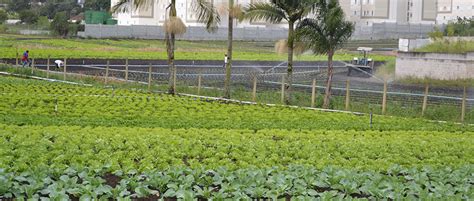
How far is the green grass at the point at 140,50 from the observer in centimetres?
5530

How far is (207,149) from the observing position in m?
15.7

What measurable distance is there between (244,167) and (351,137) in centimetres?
628

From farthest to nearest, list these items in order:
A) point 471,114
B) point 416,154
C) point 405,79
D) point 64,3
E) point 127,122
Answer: point 64,3
point 405,79
point 471,114
point 127,122
point 416,154

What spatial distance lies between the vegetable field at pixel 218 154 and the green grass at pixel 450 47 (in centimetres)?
1799

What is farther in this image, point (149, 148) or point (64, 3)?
point (64, 3)

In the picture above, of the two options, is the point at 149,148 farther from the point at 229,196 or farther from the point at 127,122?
the point at 127,122

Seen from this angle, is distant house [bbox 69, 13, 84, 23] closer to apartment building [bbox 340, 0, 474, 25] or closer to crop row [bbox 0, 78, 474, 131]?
apartment building [bbox 340, 0, 474, 25]

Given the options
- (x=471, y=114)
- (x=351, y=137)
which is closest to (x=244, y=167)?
(x=351, y=137)

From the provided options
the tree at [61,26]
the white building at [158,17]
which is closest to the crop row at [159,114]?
the white building at [158,17]

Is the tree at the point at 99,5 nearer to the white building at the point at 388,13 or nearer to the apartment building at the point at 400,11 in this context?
the white building at the point at 388,13

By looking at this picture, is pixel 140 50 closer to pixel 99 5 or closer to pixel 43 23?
pixel 43 23

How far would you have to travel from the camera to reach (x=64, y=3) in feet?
381

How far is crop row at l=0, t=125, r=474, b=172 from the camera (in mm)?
13766

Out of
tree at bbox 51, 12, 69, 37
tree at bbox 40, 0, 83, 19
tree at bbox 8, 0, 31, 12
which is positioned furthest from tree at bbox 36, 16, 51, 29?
tree at bbox 8, 0, 31, 12
